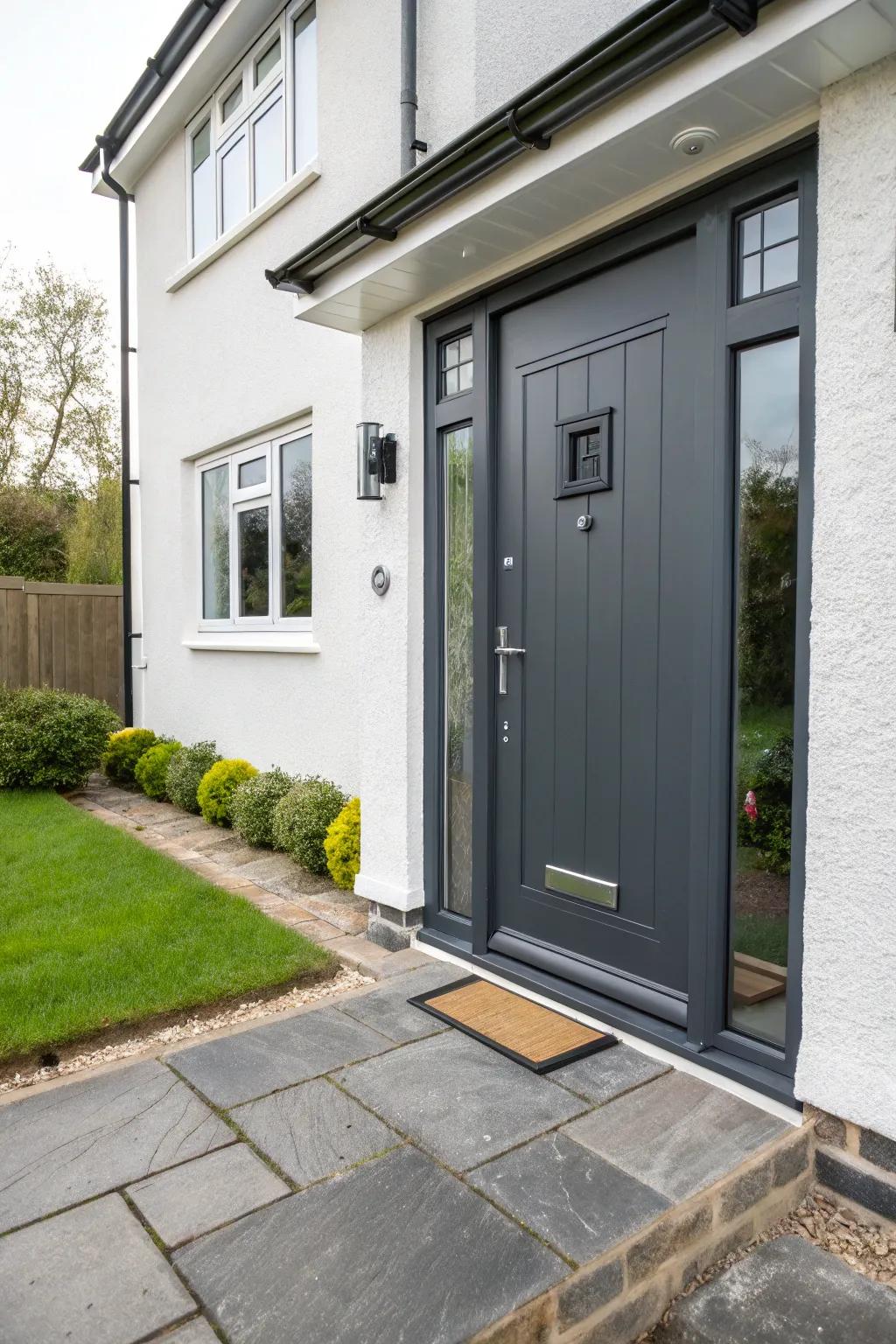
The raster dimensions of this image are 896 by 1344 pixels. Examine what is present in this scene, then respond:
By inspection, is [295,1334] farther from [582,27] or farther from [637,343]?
[582,27]

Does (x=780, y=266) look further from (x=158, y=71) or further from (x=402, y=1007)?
(x=158, y=71)

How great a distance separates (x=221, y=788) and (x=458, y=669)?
136 inches

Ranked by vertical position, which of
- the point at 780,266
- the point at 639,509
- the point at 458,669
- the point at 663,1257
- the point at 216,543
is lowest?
the point at 663,1257

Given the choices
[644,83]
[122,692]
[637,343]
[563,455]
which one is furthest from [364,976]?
[122,692]

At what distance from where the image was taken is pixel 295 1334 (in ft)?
5.84

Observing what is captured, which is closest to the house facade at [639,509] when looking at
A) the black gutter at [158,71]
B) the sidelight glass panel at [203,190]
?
the black gutter at [158,71]

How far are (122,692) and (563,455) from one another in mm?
7514

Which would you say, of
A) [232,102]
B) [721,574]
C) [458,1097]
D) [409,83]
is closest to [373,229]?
[721,574]

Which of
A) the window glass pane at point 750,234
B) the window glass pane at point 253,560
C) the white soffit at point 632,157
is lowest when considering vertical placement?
the window glass pane at point 253,560

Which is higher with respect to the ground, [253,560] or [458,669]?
[253,560]

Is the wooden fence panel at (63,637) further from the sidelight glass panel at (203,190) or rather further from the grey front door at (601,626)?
the grey front door at (601,626)

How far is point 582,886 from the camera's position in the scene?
3.25 metres

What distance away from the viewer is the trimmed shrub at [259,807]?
19.7 feet

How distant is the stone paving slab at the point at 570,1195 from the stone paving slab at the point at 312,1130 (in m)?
0.34
